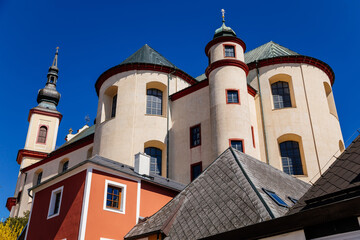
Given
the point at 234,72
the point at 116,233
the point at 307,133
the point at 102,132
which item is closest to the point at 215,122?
the point at 234,72

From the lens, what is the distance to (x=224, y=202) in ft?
33.8

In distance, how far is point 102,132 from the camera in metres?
24.2

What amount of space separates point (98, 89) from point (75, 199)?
14.9m

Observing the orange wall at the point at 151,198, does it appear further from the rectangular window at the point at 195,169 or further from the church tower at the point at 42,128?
the church tower at the point at 42,128

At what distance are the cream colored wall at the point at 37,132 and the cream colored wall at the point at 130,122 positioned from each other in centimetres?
1575

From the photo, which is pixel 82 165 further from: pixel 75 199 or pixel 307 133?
pixel 307 133

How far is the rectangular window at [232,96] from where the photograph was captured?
69.8 feet

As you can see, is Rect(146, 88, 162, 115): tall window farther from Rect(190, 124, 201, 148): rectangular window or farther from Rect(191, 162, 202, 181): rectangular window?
Rect(191, 162, 202, 181): rectangular window

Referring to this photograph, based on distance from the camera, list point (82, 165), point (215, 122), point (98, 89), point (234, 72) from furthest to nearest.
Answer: point (98, 89) < point (234, 72) < point (215, 122) < point (82, 165)

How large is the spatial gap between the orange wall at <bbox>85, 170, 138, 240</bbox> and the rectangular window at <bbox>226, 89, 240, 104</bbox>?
912 cm

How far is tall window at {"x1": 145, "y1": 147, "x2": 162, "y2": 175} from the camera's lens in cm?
2291

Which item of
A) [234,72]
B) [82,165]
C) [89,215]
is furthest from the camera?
[234,72]

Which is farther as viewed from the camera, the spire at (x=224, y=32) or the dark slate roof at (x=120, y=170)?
the spire at (x=224, y=32)

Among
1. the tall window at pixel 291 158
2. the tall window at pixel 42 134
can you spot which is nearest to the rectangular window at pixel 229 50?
the tall window at pixel 291 158
